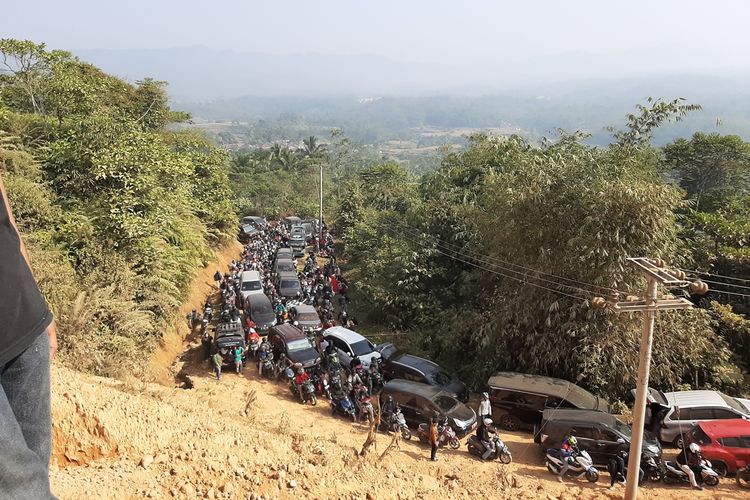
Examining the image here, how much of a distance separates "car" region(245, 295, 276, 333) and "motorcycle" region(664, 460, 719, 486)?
12348 millimetres

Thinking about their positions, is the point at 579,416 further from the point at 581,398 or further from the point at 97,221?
the point at 97,221

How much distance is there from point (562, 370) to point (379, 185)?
28.0 metres

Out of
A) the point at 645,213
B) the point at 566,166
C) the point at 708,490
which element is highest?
the point at 566,166

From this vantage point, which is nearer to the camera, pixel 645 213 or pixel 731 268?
pixel 645 213

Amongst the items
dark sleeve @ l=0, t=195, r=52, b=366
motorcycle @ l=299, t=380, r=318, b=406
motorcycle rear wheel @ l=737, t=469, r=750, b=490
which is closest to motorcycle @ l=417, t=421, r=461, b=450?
motorcycle @ l=299, t=380, r=318, b=406

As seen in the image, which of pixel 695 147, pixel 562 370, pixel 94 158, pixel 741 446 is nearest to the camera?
pixel 741 446

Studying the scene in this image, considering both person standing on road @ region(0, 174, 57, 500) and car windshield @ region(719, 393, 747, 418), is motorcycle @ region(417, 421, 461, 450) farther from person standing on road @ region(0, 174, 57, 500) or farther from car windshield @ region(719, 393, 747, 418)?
person standing on road @ region(0, 174, 57, 500)

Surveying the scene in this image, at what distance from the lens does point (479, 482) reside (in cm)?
848

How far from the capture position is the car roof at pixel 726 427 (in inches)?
377

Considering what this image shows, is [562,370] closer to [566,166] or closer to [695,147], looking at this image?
[566,166]

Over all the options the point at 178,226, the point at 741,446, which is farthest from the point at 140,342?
the point at 741,446

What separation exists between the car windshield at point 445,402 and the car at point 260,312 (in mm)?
7761

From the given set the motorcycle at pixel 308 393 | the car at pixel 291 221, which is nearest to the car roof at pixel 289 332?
the motorcycle at pixel 308 393

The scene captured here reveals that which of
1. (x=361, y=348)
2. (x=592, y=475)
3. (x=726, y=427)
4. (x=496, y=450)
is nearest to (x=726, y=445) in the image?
(x=726, y=427)
